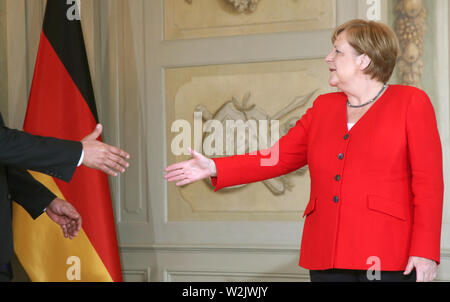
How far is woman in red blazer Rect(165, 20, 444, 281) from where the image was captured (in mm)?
1958

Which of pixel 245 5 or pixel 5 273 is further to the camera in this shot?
pixel 245 5

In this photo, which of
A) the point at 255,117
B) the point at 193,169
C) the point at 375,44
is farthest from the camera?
the point at 255,117

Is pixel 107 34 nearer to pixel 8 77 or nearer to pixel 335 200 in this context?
pixel 8 77

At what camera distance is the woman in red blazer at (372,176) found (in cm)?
196

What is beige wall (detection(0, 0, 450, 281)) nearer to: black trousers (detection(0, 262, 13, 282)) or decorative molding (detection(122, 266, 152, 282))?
decorative molding (detection(122, 266, 152, 282))

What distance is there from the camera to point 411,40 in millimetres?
3244

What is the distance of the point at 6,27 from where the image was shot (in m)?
3.55

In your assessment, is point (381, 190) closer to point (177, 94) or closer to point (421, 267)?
point (421, 267)

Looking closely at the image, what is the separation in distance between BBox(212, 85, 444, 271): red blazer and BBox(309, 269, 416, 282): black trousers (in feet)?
0.10

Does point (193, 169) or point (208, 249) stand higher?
point (193, 169)

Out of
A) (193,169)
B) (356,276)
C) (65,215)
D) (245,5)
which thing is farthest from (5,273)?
(245,5)

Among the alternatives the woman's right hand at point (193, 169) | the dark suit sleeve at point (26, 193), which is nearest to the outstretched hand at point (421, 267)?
the woman's right hand at point (193, 169)

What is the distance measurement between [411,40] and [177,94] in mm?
1433

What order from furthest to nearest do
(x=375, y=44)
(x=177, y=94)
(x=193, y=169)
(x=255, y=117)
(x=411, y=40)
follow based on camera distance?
1. (x=177, y=94)
2. (x=255, y=117)
3. (x=411, y=40)
4. (x=193, y=169)
5. (x=375, y=44)
